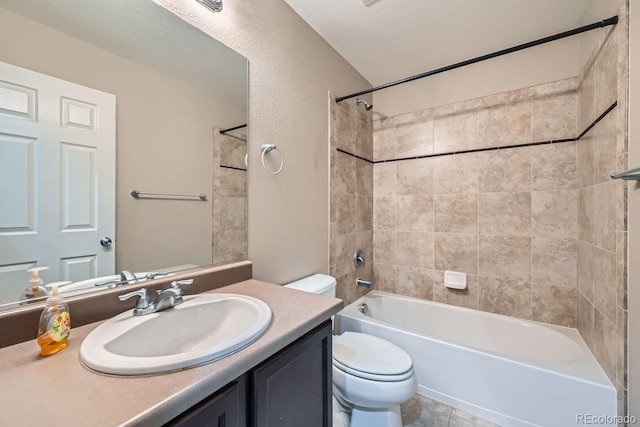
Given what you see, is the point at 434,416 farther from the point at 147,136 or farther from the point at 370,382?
the point at 147,136

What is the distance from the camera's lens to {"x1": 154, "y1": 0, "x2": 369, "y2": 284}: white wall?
1.30 metres

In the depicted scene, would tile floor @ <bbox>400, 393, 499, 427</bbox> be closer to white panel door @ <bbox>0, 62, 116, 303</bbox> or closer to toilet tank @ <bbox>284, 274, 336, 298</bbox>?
toilet tank @ <bbox>284, 274, 336, 298</bbox>

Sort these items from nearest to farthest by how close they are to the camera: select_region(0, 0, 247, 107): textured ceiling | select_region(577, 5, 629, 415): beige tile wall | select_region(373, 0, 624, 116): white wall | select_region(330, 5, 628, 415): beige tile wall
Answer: select_region(0, 0, 247, 107): textured ceiling
select_region(577, 5, 629, 415): beige tile wall
select_region(330, 5, 628, 415): beige tile wall
select_region(373, 0, 624, 116): white wall

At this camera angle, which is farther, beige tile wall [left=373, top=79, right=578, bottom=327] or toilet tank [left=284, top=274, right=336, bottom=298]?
beige tile wall [left=373, top=79, right=578, bottom=327]

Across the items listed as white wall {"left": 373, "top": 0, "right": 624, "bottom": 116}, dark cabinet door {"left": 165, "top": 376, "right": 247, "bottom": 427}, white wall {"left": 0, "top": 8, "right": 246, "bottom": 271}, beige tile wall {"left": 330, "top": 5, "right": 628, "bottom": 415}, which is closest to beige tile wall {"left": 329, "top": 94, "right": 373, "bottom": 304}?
beige tile wall {"left": 330, "top": 5, "right": 628, "bottom": 415}

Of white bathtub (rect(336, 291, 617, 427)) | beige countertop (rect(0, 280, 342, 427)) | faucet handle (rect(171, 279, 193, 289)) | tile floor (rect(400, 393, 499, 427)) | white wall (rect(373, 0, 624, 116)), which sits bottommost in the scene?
tile floor (rect(400, 393, 499, 427))

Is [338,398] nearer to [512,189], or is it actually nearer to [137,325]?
[137,325]

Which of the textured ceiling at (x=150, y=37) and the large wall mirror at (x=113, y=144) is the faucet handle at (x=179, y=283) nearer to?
the large wall mirror at (x=113, y=144)

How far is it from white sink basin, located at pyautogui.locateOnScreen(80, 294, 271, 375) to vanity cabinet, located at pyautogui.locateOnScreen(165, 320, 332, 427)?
86 mm

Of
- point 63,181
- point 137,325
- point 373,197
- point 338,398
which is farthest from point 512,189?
point 63,181

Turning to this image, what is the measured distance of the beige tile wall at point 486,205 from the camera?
181 cm

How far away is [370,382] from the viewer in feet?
4.00

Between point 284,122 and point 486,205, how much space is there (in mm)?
1685

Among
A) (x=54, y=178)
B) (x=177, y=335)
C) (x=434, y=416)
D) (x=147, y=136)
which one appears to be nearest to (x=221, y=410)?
(x=177, y=335)
